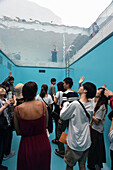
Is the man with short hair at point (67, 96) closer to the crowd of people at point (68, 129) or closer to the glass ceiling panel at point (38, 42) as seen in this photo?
the crowd of people at point (68, 129)

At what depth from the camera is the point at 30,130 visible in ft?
3.28

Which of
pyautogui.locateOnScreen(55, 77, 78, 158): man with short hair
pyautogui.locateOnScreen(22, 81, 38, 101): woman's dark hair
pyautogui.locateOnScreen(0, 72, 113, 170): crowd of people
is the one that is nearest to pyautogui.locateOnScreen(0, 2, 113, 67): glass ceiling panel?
pyautogui.locateOnScreen(55, 77, 78, 158): man with short hair

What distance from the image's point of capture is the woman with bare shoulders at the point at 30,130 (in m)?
0.98

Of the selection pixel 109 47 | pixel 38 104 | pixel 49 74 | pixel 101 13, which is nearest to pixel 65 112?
pixel 38 104

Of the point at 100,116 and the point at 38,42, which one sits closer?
the point at 100,116

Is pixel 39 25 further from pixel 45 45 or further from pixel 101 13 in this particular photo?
pixel 101 13

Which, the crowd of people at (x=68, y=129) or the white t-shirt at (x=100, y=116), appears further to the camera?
the white t-shirt at (x=100, y=116)

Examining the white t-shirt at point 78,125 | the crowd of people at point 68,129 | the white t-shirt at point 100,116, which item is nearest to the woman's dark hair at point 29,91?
the crowd of people at point 68,129

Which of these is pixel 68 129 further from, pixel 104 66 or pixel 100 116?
pixel 104 66

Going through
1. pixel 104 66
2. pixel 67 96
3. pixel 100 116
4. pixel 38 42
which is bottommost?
pixel 100 116

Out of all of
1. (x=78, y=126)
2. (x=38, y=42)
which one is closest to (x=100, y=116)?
(x=78, y=126)

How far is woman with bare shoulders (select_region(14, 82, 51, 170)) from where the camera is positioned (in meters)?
0.98

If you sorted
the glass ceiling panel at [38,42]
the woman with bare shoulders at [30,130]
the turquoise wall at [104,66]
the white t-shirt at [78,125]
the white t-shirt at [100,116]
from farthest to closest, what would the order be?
the glass ceiling panel at [38,42] < the turquoise wall at [104,66] < the white t-shirt at [100,116] < the white t-shirt at [78,125] < the woman with bare shoulders at [30,130]

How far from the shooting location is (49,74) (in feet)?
21.1
